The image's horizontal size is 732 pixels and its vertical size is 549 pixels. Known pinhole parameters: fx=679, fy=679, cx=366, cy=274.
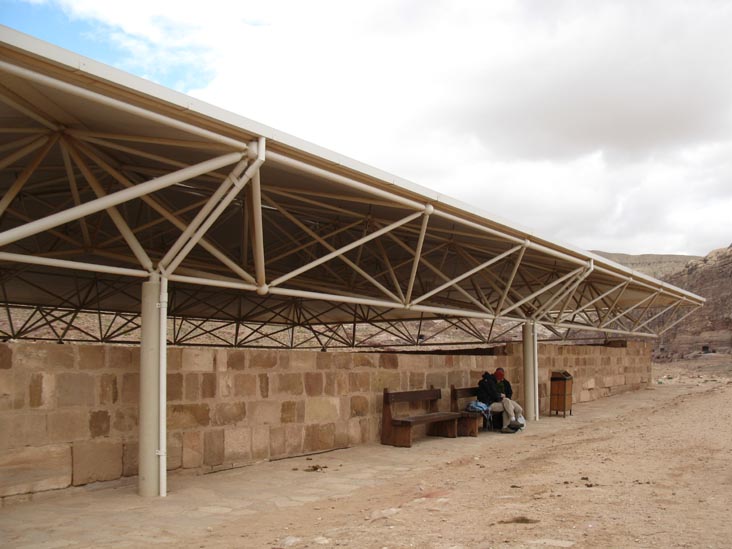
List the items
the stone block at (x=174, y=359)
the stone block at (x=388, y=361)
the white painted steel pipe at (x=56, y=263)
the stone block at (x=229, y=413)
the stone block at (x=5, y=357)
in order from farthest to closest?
1. the stone block at (x=388, y=361)
2. the stone block at (x=229, y=413)
3. the stone block at (x=174, y=359)
4. the stone block at (x=5, y=357)
5. the white painted steel pipe at (x=56, y=263)

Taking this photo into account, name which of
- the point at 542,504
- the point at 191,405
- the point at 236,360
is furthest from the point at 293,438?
the point at 542,504

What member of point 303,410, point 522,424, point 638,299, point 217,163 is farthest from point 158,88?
point 638,299

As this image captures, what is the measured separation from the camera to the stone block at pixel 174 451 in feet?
25.0

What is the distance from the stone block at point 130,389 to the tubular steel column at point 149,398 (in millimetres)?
540

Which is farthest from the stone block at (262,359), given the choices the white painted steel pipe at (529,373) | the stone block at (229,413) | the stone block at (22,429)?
the white painted steel pipe at (529,373)

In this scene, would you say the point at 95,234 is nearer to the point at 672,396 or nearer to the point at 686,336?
the point at 672,396

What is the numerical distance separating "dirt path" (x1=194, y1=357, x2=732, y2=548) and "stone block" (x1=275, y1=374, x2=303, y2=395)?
203cm

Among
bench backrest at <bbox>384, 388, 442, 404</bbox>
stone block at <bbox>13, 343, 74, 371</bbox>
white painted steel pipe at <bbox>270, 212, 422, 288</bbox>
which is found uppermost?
white painted steel pipe at <bbox>270, 212, 422, 288</bbox>

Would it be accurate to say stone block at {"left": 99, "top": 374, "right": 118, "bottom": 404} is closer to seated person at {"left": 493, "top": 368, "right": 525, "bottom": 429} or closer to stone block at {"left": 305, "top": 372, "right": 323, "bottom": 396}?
stone block at {"left": 305, "top": 372, "right": 323, "bottom": 396}

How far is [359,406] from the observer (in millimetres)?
10211

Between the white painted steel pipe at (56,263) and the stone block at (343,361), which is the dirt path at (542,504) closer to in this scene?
→ the stone block at (343,361)

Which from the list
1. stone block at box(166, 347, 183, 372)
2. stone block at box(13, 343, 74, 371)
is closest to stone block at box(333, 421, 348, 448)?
stone block at box(166, 347, 183, 372)

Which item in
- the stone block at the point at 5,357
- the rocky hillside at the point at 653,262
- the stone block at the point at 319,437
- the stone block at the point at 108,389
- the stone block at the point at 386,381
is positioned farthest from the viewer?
the rocky hillside at the point at 653,262

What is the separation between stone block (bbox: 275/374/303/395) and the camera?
356 inches
